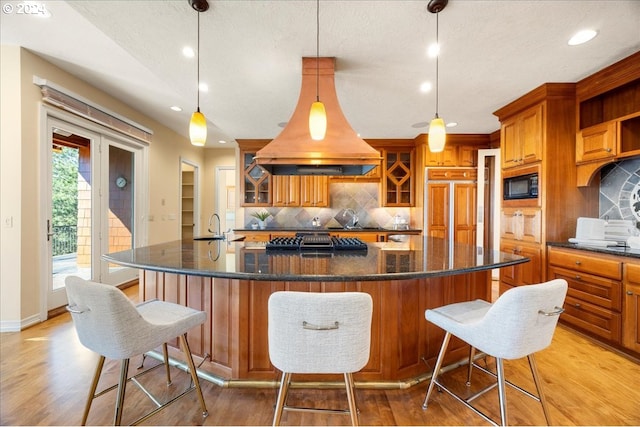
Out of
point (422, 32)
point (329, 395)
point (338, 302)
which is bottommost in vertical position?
point (329, 395)

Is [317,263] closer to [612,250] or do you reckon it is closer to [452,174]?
[612,250]

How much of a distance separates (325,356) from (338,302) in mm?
243

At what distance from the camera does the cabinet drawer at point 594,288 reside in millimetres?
2205

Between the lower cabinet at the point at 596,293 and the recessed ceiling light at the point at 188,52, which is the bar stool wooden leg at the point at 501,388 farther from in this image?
the recessed ceiling light at the point at 188,52

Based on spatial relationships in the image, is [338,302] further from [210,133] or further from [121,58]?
[210,133]

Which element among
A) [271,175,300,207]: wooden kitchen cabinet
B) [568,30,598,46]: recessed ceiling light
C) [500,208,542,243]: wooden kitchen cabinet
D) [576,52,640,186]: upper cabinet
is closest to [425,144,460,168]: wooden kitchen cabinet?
[500,208,542,243]: wooden kitchen cabinet

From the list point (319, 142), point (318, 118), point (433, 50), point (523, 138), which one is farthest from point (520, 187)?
point (318, 118)

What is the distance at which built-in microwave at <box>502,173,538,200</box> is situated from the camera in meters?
2.96

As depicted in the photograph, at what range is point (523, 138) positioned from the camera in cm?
311

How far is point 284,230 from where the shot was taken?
183 inches

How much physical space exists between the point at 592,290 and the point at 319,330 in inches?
108

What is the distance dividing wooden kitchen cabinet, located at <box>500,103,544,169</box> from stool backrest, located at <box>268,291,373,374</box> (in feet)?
9.82

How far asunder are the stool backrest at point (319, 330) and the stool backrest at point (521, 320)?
24.1 inches

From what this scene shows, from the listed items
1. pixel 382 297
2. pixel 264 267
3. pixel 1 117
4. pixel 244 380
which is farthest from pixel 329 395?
pixel 1 117
